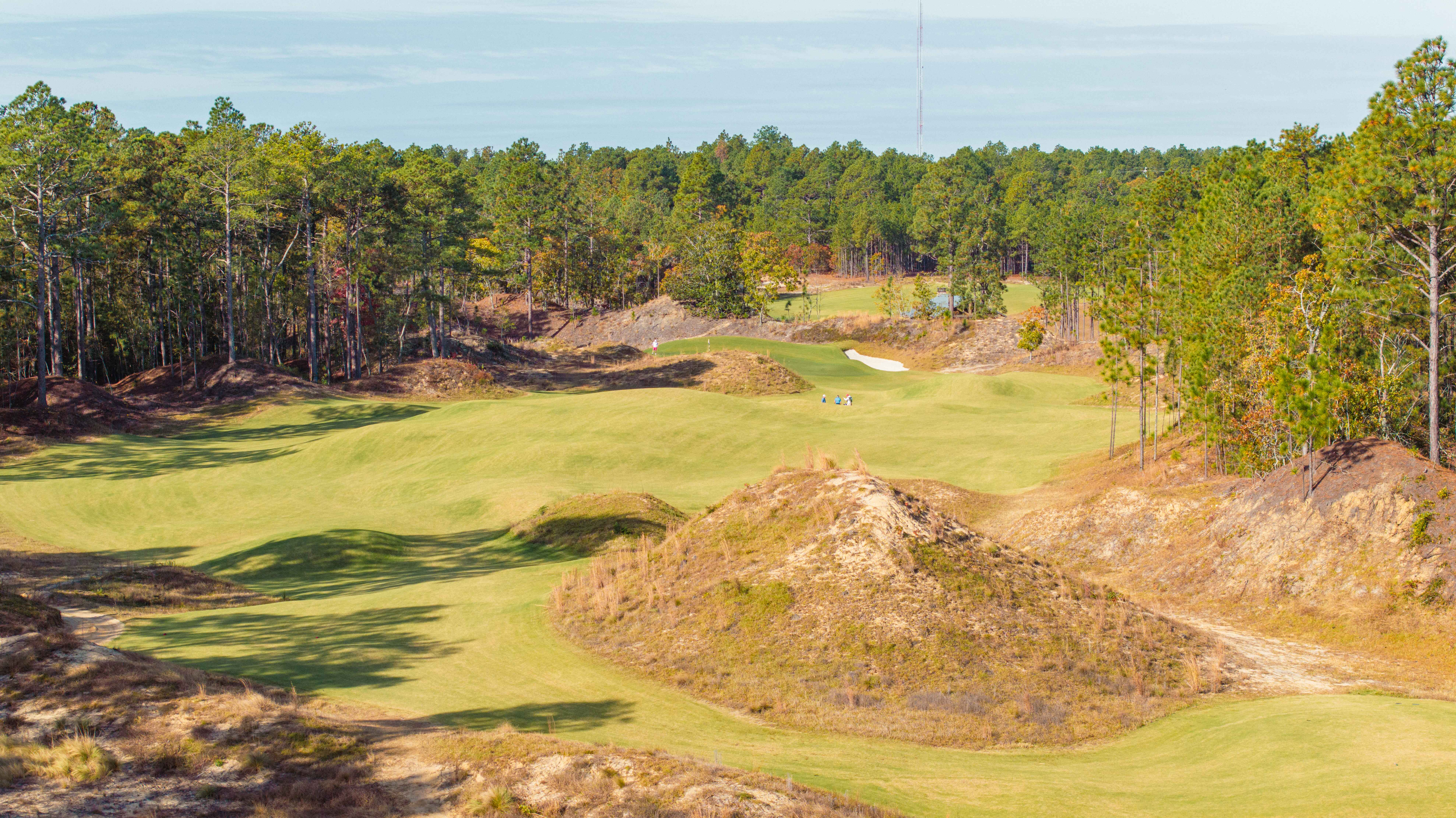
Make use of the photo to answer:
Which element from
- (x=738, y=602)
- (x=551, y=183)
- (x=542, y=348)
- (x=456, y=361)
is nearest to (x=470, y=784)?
(x=738, y=602)

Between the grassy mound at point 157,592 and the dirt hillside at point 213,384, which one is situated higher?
the dirt hillside at point 213,384

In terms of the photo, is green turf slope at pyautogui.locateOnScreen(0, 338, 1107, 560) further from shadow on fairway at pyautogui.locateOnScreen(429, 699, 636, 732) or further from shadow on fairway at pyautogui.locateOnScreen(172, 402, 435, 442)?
shadow on fairway at pyautogui.locateOnScreen(429, 699, 636, 732)

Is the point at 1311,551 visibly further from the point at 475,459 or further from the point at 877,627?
the point at 475,459

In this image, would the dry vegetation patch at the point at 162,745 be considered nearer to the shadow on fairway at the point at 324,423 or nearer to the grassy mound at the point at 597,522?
the grassy mound at the point at 597,522

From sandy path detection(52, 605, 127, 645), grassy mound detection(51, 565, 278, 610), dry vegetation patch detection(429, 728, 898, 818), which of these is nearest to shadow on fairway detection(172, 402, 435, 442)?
grassy mound detection(51, 565, 278, 610)

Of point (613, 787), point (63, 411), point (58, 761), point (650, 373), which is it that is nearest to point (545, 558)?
point (58, 761)

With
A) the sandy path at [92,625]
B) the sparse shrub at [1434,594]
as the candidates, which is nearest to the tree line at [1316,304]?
the sparse shrub at [1434,594]

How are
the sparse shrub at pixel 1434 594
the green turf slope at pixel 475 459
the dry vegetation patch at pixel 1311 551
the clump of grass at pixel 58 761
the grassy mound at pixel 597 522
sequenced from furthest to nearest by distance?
the green turf slope at pixel 475 459 → the grassy mound at pixel 597 522 → the sparse shrub at pixel 1434 594 → the dry vegetation patch at pixel 1311 551 → the clump of grass at pixel 58 761

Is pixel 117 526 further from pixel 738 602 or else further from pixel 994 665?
pixel 994 665
